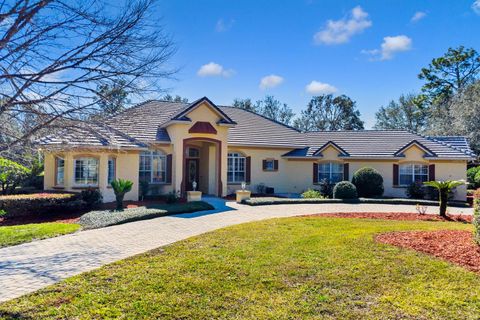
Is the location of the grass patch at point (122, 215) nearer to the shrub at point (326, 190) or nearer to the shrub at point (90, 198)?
the shrub at point (90, 198)

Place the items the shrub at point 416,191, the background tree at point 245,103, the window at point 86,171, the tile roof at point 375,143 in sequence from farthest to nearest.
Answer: the background tree at point 245,103 → the tile roof at point 375,143 → the shrub at point 416,191 → the window at point 86,171

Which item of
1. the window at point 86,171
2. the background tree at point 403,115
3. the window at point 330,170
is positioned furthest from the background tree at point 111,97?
the background tree at point 403,115

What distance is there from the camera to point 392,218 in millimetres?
15469

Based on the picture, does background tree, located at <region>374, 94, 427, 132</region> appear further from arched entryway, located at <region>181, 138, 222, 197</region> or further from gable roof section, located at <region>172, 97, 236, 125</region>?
gable roof section, located at <region>172, 97, 236, 125</region>

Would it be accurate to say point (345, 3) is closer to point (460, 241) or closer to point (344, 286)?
point (460, 241)

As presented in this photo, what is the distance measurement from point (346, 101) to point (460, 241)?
52.3m

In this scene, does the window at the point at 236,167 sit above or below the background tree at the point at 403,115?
below

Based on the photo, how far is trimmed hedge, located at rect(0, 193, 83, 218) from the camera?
15.2 metres

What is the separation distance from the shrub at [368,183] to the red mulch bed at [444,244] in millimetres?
12652

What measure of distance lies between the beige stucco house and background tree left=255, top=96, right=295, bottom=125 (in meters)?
31.3

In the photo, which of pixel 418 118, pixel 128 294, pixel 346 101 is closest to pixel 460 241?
pixel 128 294

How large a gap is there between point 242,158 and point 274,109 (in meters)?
38.0

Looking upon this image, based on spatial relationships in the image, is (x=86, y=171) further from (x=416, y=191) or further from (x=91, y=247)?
(x=416, y=191)

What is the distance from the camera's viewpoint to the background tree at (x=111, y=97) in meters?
6.58
